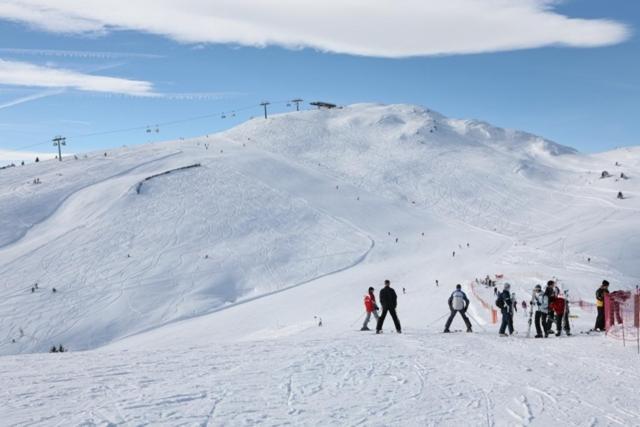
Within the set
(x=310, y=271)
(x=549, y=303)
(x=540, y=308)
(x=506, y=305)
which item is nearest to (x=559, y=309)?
(x=549, y=303)

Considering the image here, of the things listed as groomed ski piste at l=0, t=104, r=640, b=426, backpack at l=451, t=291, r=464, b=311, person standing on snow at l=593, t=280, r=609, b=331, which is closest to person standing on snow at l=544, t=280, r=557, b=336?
groomed ski piste at l=0, t=104, r=640, b=426

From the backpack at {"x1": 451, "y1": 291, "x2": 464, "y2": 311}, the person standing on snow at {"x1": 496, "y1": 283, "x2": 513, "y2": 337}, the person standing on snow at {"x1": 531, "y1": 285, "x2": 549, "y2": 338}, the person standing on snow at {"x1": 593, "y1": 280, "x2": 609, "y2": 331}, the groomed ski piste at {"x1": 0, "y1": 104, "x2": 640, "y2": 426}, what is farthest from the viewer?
the backpack at {"x1": 451, "y1": 291, "x2": 464, "y2": 311}

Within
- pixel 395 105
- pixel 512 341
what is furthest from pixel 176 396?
pixel 395 105

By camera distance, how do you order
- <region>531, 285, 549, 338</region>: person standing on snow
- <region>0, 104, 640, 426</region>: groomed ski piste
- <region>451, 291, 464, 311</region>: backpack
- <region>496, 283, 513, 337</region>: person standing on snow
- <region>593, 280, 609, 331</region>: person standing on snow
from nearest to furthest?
<region>0, 104, 640, 426</region>: groomed ski piste → <region>531, 285, 549, 338</region>: person standing on snow → <region>496, 283, 513, 337</region>: person standing on snow → <region>593, 280, 609, 331</region>: person standing on snow → <region>451, 291, 464, 311</region>: backpack

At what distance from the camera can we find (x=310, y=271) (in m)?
44.2

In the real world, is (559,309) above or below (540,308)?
below

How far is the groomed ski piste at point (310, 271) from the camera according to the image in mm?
9211

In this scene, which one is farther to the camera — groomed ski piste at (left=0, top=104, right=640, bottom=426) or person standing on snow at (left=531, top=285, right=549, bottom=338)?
person standing on snow at (left=531, top=285, right=549, bottom=338)

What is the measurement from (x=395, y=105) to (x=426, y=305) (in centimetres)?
9353

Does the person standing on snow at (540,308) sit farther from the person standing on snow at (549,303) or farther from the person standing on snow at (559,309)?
the person standing on snow at (559,309)

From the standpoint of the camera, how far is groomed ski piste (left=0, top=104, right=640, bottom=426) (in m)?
9.21

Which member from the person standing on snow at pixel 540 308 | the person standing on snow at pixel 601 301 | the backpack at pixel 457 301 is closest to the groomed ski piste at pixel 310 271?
the person standing on snow at pixel 540 308

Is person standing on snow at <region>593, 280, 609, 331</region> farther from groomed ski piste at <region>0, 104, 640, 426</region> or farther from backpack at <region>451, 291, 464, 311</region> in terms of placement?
backpack at <region>451, 291, 464, 311</region>

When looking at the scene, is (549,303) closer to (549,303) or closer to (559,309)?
(549,303)
